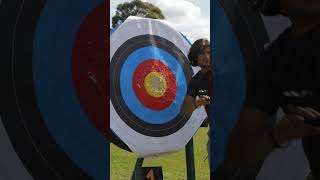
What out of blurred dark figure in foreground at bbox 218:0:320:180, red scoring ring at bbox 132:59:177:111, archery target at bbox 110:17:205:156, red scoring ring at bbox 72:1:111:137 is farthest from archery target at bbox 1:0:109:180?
red scoring ring at bbox 132:59:177:111

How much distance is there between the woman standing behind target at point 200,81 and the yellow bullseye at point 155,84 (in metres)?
0.68

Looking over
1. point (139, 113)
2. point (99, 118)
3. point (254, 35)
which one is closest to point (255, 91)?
point (99, 118)

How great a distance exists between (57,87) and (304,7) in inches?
34.7

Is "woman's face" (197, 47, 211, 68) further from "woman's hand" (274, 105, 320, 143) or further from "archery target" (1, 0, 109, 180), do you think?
"woman's hand" (274, 105, 320, 143)

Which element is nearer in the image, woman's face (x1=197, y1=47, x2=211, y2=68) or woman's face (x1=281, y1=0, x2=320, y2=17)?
woman's face (x1=281, y1=0, x2=320, y2=17)

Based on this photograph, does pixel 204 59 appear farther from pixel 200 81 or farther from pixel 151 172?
pixel 151 172

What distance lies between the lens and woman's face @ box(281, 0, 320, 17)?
776 millimetres

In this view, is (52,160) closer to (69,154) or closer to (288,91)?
(69,154)

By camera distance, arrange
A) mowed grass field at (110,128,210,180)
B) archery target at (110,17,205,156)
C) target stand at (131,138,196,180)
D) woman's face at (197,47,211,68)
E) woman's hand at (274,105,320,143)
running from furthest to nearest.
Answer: mowed grass field at (110,128,210,180) → archery target at (110,17,205,156) → target stand at (131,138,196,180) → woman's face at (197,47,211,68) → woman's hand at (274,105,320,143)

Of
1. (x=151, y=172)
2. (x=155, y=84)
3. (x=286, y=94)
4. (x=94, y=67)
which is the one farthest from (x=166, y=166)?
(x=286, y=94)

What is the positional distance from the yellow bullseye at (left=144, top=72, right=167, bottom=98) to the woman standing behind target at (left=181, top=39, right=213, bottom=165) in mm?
684

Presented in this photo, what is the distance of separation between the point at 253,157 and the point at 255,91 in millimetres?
104

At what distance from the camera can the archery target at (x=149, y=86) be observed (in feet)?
10.6

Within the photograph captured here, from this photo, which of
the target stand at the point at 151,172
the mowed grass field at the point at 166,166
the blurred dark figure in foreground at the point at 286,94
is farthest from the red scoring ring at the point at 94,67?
the mowed grass field at the point at 166,166
